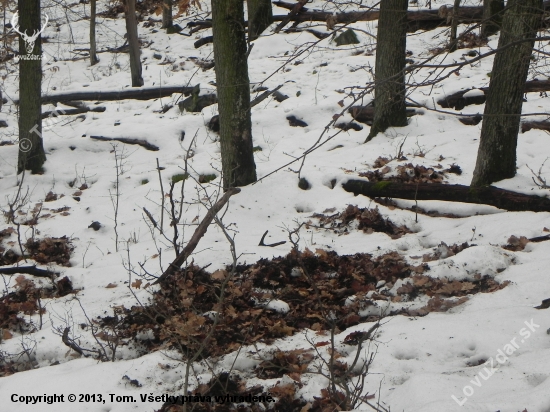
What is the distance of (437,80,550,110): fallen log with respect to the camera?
9.55 meters

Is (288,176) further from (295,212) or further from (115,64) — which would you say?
(115,64)

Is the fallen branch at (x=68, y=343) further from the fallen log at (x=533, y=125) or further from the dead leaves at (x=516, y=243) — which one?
the fallen log at (x=533, y=125)

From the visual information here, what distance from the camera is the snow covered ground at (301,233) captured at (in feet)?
11.2

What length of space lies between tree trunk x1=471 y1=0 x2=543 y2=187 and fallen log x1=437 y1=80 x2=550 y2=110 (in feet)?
11.1

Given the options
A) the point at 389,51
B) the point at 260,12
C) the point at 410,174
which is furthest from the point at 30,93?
the point at 260,12

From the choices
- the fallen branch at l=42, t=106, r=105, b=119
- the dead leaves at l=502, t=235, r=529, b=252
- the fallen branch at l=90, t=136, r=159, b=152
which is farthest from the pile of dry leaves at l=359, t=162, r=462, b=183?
the fallen branch at l=42, t=106, r=105, b=119

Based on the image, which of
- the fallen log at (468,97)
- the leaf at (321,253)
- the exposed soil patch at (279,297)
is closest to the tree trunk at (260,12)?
the fallen log at (468,97)

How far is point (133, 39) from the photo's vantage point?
13492 millimetres

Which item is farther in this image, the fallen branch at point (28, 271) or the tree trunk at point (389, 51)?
the tree trunk at point (389, 51)

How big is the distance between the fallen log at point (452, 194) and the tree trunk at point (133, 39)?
8.69 m

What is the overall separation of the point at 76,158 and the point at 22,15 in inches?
105

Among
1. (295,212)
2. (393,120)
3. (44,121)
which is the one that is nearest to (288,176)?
(295,212)

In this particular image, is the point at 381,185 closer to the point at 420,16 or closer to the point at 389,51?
the point at 389,51

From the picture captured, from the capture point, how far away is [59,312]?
4812mm
